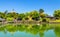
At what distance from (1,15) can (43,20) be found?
17.6 meters

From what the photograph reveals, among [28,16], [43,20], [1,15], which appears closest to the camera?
[43,20]

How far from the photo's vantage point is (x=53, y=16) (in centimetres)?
6144

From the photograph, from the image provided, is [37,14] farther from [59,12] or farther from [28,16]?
[59,12]

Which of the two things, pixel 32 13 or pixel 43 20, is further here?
pixel 32 13

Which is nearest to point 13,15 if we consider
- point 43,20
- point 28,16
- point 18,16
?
point 18,16

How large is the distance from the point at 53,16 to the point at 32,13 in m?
9.66

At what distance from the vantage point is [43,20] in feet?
168

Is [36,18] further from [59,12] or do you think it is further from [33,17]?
[59,12]

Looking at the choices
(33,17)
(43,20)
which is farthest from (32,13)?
(43,20)

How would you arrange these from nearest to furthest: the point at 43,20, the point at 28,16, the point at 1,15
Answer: the point at 43,20, the point at 28,16, the point at 1,15

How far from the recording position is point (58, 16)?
58750 mm

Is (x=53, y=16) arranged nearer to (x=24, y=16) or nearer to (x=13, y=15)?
(x=24, y=16)

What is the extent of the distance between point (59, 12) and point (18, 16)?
50.1 ft

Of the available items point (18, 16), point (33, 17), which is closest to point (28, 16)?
point (33, 17)
